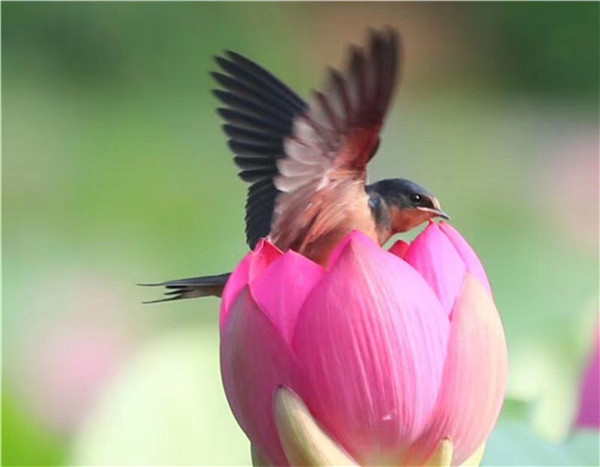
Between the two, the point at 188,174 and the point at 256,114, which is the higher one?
the point at 256,114

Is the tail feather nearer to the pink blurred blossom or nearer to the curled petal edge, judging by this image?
the pink blurred blossom

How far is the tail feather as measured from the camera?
0.66 meters

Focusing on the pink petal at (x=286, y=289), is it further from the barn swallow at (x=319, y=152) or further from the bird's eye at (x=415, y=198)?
the bird's eye at (x=415, y=198)

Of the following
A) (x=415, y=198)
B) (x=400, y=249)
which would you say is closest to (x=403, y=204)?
(x=415, y=198)

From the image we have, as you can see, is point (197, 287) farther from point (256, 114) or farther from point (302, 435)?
point (302, 435)

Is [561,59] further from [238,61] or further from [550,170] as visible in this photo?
[238,61]

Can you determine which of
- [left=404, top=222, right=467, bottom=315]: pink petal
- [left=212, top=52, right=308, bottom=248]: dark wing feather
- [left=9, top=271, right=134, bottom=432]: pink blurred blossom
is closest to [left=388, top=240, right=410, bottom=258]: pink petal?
[left=404, top=222, right=467, bottom=315]: pink petal

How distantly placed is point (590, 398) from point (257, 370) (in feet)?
1.95

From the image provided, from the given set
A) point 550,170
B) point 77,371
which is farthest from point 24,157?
point 550,170

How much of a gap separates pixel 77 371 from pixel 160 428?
0.09m

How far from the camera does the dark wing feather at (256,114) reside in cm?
52

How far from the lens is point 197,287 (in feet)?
2.20

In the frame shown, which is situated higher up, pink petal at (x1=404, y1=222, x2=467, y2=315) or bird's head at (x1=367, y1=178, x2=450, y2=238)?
pink petal at (x1=404, y1=222, x2=467, y2=315)

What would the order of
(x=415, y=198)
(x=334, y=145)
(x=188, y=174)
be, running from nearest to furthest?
(x=334, y=145) < (x=415, y=198) < (x=188, y=174)
